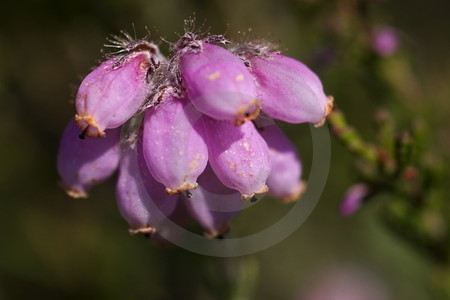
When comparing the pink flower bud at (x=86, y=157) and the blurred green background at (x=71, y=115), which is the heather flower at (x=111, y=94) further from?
the blurred green background at (x=71, y=115)

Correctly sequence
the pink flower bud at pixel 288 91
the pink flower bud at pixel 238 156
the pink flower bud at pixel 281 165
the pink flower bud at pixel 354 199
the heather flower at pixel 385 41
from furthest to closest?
the heather flower at pixel 385 41, the pink flower bud at pixel 354 199, the pink flower bud at pixel 281 165, the pink flower bud at pixel 288 91, the pink flower bud at pixel 238 156

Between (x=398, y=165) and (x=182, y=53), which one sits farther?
(x=398, y=165)

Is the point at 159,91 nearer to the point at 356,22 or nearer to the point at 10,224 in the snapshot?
the point at 356,22

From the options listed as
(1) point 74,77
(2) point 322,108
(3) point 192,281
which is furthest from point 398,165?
(1) point 74,77

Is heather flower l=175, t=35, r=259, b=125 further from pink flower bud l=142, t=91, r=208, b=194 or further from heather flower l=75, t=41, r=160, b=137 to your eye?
heather flower l=75, t=41, r=160, b=137

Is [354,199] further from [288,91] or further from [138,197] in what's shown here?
[138,197]

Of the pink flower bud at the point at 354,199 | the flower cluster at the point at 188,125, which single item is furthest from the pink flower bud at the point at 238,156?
the pink flower bud at the point at 354,199

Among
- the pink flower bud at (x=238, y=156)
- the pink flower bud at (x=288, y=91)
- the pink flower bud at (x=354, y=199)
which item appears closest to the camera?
the pink flower bud at (x=238, y=156)
